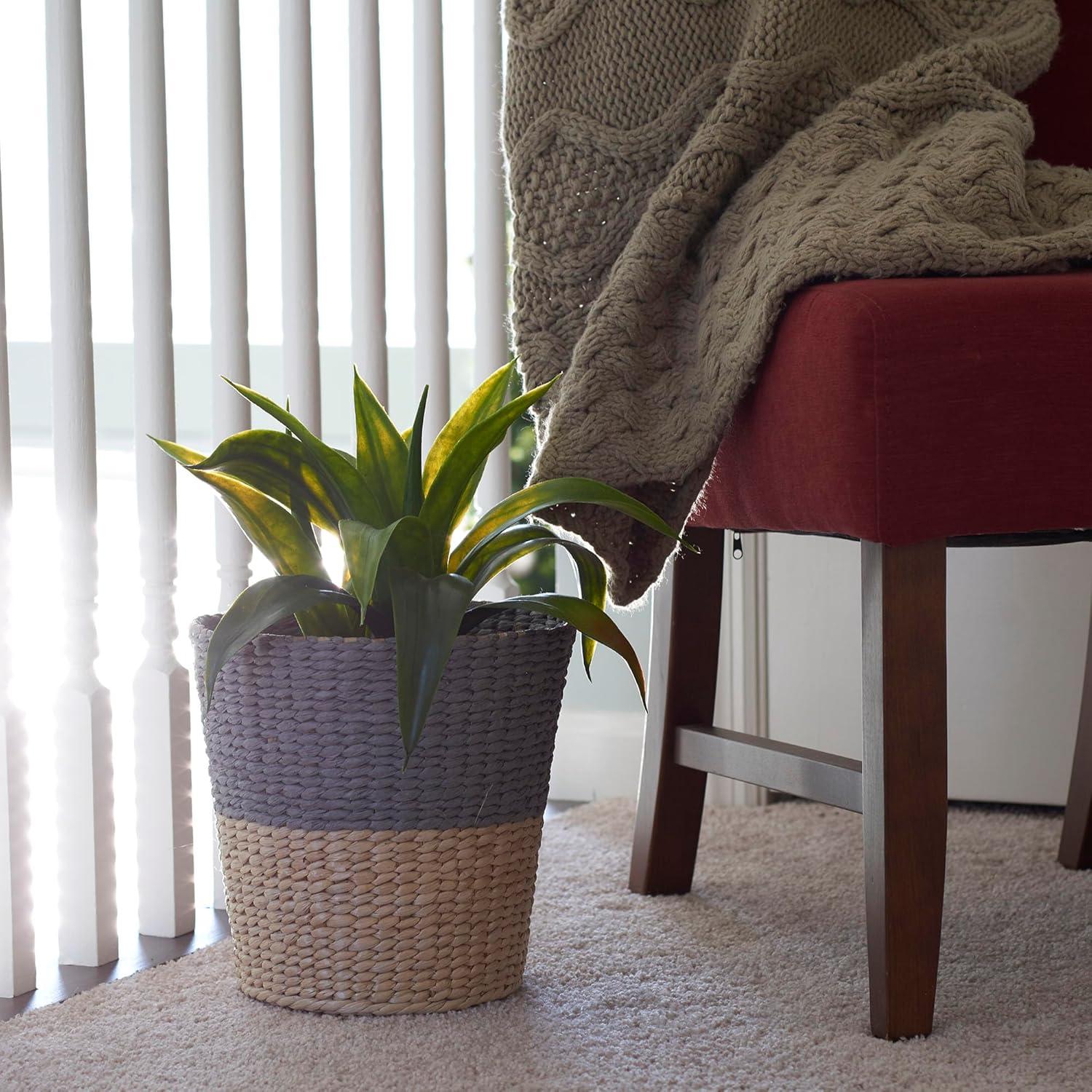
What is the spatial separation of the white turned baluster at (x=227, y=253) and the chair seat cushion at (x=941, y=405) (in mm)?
580

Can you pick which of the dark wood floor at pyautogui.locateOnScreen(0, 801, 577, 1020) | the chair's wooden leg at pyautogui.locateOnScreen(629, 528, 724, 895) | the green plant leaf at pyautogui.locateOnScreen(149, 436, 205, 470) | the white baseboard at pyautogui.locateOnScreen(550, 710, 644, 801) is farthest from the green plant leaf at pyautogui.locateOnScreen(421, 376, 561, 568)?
the white baseboard at pyautogui.locateOnScreen(550, 710, 644, 801)

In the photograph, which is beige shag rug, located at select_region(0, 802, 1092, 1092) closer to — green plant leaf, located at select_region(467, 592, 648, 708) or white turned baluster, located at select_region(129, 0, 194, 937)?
white turned baluster, located at select_region(129, 0, 194, 937)

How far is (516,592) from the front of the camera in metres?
1.51

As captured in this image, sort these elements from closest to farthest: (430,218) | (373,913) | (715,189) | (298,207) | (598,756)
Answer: (373,913), (715,189), (298,207), (430,218), (598,756)

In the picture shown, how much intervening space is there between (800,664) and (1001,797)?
28 cm

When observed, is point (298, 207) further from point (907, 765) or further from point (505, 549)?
point (907, 765)

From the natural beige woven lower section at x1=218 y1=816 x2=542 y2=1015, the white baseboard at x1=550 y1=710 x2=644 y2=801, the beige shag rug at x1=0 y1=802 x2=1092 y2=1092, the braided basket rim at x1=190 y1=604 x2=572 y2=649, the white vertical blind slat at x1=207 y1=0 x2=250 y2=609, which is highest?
the white vertical blind slat at x1=207 y1=0 x2=250 y2=609

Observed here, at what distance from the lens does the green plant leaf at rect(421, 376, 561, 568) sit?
0.95 m

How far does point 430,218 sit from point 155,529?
1.64ft

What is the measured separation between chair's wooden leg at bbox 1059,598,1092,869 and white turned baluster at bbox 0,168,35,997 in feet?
3.16

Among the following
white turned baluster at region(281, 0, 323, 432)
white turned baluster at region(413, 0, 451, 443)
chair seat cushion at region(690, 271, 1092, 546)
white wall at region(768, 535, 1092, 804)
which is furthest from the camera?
white wall at region(768, 535, 1092, 804)

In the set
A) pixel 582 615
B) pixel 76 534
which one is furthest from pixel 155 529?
pixel 582 615

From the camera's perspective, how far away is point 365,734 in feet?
3.06

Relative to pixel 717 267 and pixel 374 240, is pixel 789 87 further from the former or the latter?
pixel 374 240
